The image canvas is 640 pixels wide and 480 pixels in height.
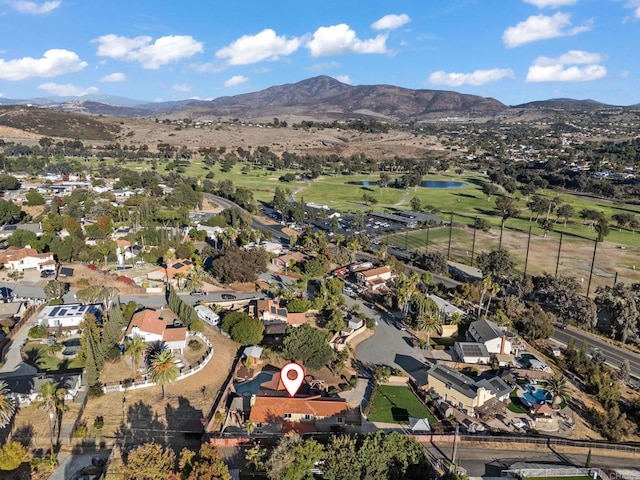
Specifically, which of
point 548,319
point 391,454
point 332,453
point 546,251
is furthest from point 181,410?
point 546,251

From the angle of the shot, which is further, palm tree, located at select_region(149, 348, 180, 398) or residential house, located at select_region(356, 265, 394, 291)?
residential house, located at select_region(356, 265, 394, 291)

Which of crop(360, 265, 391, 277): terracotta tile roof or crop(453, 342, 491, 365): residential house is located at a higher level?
crop(360, 265, 391, 277): terracotta tile roof

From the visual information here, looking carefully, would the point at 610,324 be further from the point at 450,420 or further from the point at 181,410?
the point at 181,410

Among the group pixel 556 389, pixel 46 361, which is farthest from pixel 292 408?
pixel 46 361

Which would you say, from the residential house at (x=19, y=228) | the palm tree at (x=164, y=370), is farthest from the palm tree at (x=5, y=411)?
the residential house at (x=19, y=228)

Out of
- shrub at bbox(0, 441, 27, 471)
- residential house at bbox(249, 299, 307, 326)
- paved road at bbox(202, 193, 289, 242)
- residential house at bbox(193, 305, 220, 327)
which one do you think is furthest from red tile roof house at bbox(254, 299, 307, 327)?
paved road at bbox(202, 193, 289, 242)

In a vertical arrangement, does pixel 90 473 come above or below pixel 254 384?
above

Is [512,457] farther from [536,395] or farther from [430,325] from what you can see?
[430,325]

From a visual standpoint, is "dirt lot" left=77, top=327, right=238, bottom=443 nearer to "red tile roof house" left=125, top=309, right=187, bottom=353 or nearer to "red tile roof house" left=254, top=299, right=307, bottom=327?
"red tile roof house" left=125, top=309, right=187, bottom=353
